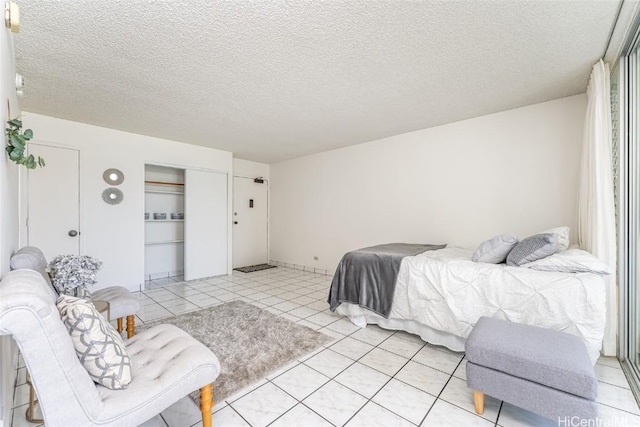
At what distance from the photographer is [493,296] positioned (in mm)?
2146

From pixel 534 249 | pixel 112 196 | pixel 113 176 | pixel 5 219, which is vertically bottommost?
pixel 534 249

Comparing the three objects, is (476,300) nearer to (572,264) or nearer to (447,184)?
(572,264)

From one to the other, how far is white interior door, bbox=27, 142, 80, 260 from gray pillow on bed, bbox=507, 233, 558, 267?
16.8ft

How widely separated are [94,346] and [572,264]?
2.92 metres

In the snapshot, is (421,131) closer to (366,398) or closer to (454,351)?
(454,351)

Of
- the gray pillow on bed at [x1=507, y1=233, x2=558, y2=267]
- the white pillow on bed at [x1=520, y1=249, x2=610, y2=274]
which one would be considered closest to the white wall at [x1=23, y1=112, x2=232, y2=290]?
the gray pillow on bed at [x1=507, y1=233, x2=558, y2=267]

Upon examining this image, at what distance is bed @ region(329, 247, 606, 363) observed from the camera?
6.03 ft

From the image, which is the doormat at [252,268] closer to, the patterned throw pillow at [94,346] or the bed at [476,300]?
the bed at [476,300]

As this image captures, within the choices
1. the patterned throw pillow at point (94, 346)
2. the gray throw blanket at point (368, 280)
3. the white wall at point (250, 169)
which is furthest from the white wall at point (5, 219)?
the white wall at point (250, 169)

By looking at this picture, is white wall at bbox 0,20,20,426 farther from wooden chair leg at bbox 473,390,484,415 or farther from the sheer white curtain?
the sheer white curtain

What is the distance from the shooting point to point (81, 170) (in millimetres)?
3732

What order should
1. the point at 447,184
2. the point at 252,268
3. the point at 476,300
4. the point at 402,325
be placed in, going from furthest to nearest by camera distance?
the point at 252,268
the point at 447,184
the point at 402,325
the point at 476,300

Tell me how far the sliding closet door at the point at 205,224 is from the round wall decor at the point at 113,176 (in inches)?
37.7

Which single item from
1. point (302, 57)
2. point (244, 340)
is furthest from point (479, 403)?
point (302, 57)
